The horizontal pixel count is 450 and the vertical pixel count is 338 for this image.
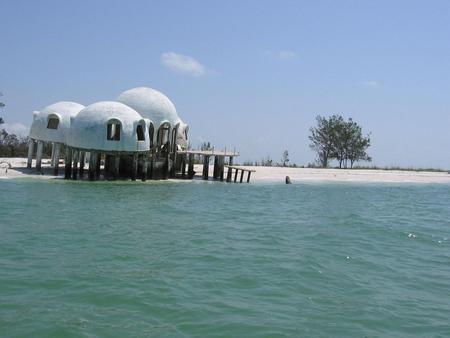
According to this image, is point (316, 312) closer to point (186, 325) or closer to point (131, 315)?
point (186, 325)

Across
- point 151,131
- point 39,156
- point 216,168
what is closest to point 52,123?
point 39,156

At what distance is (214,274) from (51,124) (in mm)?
30905

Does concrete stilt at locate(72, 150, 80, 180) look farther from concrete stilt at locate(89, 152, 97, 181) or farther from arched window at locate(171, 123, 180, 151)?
arched window at locate(171, 123, 180, 151)

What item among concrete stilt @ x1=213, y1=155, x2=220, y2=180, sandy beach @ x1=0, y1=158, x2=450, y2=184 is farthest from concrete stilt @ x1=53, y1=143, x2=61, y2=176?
concrete stilt @ x1=213, y1=155, x2=220, y2=180

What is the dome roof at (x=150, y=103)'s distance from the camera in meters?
38.6

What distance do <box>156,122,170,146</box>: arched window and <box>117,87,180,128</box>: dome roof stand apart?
49 cm

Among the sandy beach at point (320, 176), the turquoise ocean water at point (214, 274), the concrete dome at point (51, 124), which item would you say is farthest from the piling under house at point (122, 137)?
the turquoise ocean water at point (214, 274)

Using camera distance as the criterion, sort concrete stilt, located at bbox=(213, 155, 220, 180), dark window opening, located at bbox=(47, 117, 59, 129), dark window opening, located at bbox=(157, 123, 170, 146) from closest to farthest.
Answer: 1. dark window opening, located at bbox=(47, 117, 59, 129)
2. dark window opening, located at bbox=(157, 123, 170, 146)
3. concrete stilt, located at bbox=(213, 155, 220, 180)

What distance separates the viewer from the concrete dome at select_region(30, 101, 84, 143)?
122 feet

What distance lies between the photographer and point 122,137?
109ft

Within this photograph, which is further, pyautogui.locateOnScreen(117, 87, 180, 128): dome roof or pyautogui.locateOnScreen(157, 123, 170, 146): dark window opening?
pyautogui.locateOnScreen(157, 123, 170, 146): dark window opening

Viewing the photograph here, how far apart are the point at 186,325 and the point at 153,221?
1030cm

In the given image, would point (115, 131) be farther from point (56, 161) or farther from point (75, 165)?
point (56, 161)

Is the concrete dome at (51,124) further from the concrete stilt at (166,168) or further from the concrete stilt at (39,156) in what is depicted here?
the concrete stilt at (166,168)
